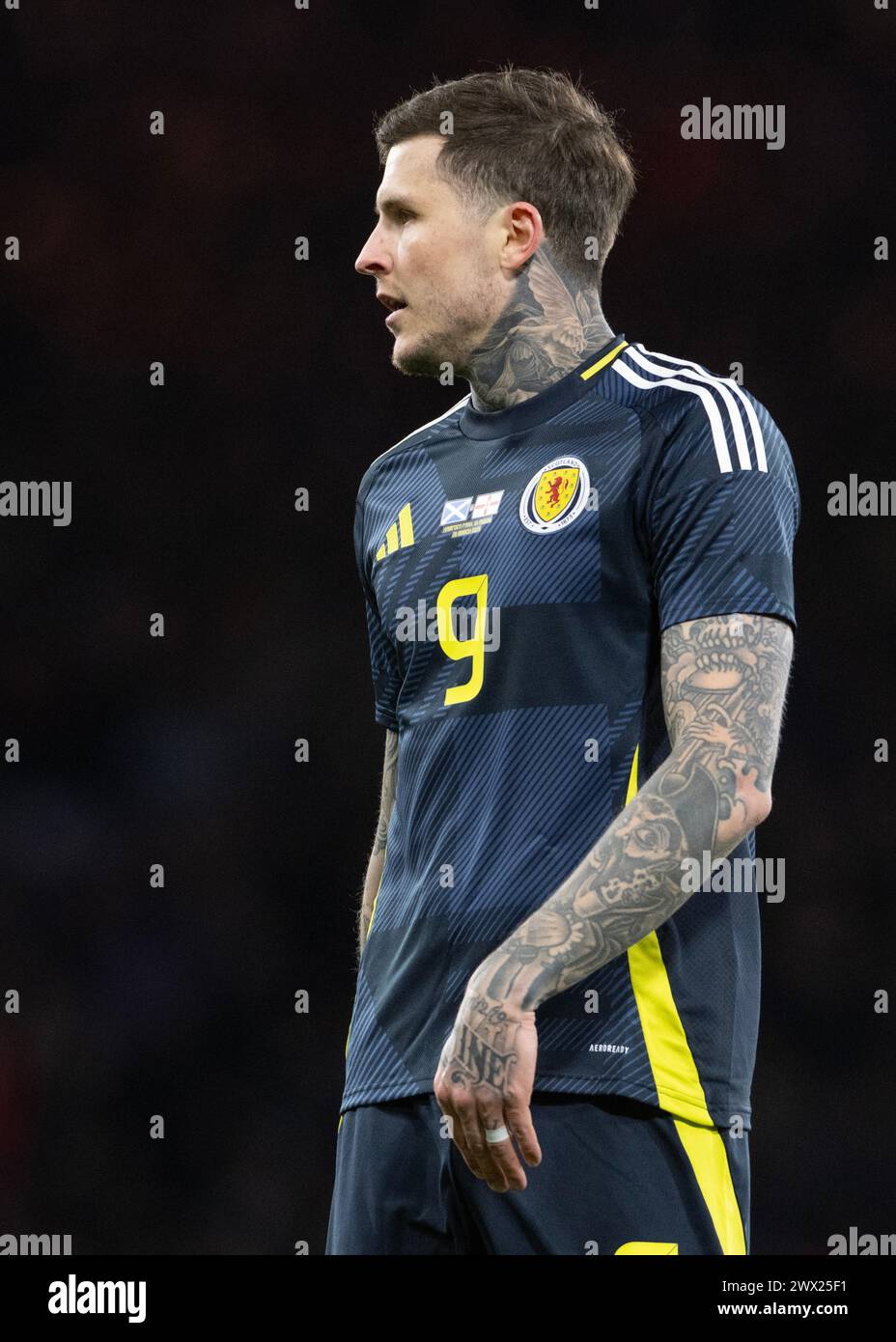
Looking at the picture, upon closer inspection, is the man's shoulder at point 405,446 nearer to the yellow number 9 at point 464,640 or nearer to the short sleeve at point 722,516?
the yellow number 9 at point 464,640

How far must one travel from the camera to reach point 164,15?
19.6 ft

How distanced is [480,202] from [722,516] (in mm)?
724

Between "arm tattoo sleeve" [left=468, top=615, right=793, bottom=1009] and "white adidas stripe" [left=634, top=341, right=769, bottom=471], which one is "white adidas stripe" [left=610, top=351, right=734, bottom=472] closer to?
"white adidas stripe" [left=634, top=341, right=769, bottom=471]

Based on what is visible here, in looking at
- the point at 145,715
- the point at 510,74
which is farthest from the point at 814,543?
the point at 510,74

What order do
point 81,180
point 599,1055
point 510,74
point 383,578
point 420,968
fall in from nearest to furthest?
point 599,1055
point 420,968
point 383,578
point 510,74
point 81,180

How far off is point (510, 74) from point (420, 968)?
139 cm

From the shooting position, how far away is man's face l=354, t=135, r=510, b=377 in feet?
8.69

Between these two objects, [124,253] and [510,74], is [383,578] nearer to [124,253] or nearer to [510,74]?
[510,74]

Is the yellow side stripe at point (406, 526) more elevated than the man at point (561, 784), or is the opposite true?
the yellow side stripe at point (406, 526)

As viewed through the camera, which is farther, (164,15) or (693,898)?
(164,15)

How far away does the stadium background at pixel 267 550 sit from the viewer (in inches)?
213

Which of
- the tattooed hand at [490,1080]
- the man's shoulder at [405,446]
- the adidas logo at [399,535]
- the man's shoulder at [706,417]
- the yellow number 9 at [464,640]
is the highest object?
the man's shoulder at [405,446]

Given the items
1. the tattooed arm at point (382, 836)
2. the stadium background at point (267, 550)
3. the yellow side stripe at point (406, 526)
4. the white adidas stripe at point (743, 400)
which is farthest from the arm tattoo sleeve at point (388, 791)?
the stadium background at point (267, 550)

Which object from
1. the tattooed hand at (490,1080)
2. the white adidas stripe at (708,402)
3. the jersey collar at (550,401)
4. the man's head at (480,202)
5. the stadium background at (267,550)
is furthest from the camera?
the stadium background at (267,550)
